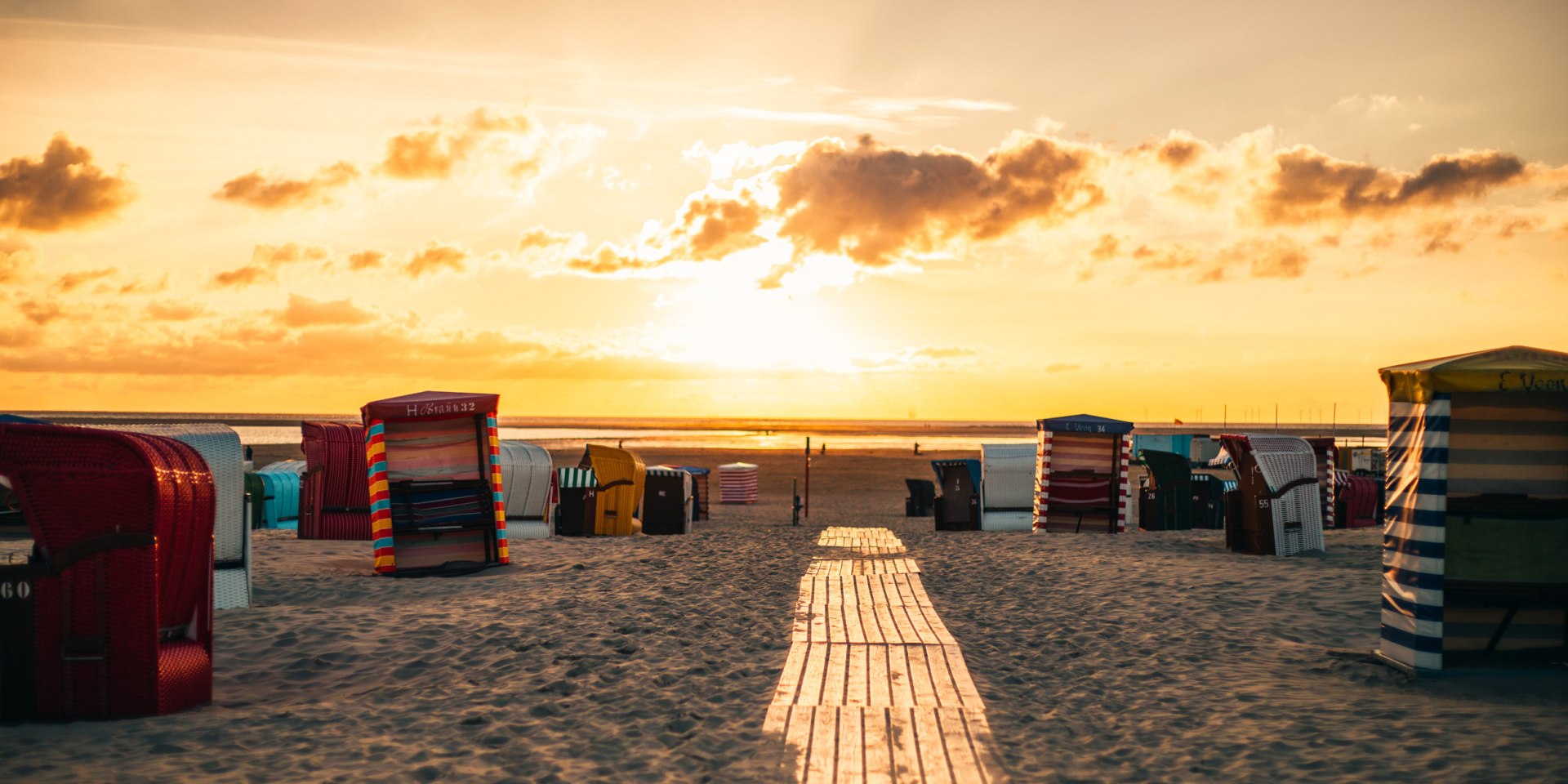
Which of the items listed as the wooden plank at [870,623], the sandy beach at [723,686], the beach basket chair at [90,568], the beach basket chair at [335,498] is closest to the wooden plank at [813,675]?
the sandy beach at [723,686]

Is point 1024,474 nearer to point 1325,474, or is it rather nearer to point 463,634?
point 1325,474

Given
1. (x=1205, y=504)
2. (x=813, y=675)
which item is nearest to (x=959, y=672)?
(x=813, y=675)

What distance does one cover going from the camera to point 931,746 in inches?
262

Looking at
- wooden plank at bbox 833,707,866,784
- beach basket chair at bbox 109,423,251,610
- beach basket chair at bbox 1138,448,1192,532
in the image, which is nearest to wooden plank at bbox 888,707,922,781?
wooden plank at bbox 833,707,866,784

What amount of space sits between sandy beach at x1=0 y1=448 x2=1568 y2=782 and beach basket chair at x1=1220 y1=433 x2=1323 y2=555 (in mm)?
1448

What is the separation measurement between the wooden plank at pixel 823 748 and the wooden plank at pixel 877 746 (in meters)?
0.21

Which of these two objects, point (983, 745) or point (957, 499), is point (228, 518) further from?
point (957, 499)

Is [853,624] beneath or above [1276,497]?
beneath

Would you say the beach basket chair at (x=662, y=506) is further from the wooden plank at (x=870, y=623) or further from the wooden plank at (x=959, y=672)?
the wooden plank at (x=959, y=672)

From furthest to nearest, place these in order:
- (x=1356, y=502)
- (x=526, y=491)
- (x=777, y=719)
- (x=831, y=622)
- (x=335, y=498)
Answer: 1. (x=1356, y=502)
2. (x=526, y=491)
3. (x=335, y=498)
4. (x=831, y=622)
5. (x=777, y=719)

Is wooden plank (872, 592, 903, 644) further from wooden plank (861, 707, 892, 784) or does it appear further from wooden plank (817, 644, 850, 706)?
wooden plank (861, 707, 892, 784)

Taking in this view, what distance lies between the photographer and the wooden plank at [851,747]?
19.8 ft

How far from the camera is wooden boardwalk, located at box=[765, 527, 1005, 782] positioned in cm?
628

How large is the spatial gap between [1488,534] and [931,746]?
548 centimetres
